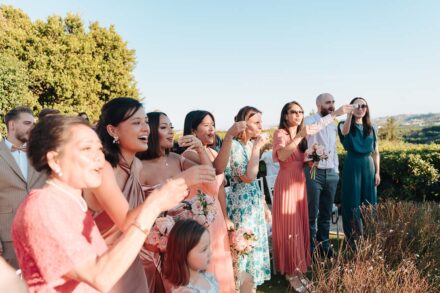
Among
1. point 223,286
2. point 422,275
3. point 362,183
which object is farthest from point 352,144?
point 223,286

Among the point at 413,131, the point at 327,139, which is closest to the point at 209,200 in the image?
the point at 327,139

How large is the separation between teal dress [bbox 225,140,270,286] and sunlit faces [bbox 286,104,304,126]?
2.74ft

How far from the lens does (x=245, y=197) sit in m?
4.48

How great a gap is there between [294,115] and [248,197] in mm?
1298

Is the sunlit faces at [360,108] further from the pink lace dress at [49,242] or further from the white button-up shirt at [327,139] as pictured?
the pink lace dress at [49,242]

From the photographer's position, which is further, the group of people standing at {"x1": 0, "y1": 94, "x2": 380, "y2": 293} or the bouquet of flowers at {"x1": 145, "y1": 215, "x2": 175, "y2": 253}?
the bouquet of flowers at {"x1": 145, "y1": 215, "x2": 175, "y2": 253}

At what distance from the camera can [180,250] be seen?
246 centimetres

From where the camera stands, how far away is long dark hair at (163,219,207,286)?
2438mm

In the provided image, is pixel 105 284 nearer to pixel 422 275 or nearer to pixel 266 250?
pixel 422 275

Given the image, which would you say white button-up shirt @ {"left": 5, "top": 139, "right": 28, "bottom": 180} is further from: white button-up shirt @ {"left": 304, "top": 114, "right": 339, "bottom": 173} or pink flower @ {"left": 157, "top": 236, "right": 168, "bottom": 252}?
white button-up shirt @ {"left": 304, "top": 114, "right": 339, "bottom": 173}

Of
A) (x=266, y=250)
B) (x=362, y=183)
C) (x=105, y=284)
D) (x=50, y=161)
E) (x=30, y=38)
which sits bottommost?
(x=266, y=250)

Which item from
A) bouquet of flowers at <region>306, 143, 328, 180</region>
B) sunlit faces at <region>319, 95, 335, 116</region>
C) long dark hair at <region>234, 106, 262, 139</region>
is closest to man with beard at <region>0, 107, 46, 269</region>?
long dark hair at <region>234, 106, 262, 139</region>

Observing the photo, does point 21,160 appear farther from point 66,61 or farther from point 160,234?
point 66,61

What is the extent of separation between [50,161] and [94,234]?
1.18ft
